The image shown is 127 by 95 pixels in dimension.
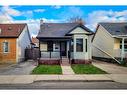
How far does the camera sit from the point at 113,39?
110 ft

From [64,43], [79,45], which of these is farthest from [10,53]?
[79,45]

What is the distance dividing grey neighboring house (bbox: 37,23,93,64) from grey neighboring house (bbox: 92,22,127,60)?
10.9 feet

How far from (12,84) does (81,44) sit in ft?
53.5

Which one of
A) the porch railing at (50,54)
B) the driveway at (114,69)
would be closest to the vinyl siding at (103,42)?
the porch railing at (50,54)

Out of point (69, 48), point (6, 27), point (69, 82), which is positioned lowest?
point (69, 82)

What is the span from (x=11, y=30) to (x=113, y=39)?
12768 mm

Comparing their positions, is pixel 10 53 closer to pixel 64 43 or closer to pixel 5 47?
pixel 5 47

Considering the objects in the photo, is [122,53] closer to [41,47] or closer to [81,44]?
[81,44]

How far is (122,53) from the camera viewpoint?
30.7m

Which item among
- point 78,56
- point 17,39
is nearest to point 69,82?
point 78,56

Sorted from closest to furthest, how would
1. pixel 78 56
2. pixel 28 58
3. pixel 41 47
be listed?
pixel 78 56 → pixel 41 47 → pixel 28 58

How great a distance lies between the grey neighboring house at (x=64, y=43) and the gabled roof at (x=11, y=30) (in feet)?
10.1

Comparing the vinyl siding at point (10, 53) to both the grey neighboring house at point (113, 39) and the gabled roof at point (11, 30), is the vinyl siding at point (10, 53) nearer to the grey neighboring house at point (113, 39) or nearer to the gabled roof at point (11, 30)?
the gabled roof at point (11, 30)

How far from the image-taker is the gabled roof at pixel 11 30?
110 ft
